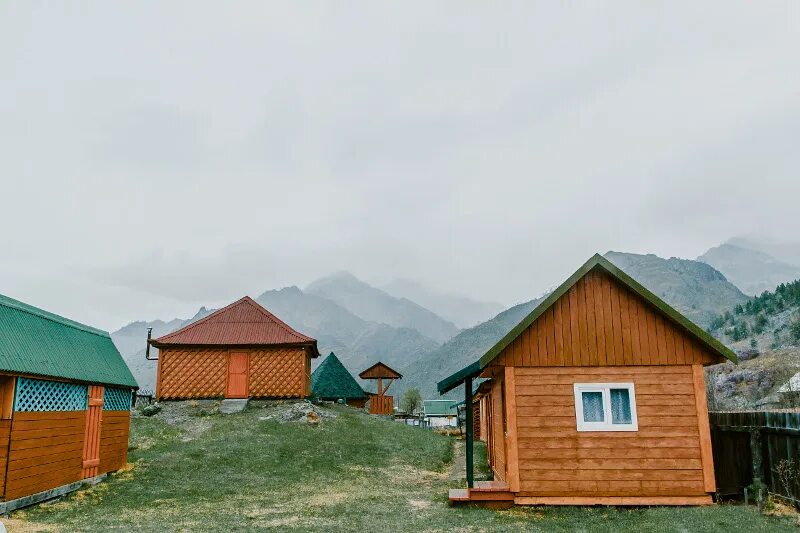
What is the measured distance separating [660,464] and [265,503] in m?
10.0

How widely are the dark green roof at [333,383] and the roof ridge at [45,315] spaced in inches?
1183

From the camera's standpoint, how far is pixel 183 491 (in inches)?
658

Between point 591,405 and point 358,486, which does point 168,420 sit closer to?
point 358,486

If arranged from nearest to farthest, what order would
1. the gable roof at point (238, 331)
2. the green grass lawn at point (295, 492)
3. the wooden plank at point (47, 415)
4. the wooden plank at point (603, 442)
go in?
the green grass lawn at point (295, 492)
the wooden plank at point (603, 442)
the wooden plank at point (47, 415)
the gable roof at point (238, 331)

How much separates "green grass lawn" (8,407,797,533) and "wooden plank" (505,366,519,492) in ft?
2.51

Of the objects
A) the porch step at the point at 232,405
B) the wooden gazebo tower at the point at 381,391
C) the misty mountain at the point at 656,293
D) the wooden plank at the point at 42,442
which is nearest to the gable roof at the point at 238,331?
the porch step at the point at 232,405

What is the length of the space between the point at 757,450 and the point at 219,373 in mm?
25333

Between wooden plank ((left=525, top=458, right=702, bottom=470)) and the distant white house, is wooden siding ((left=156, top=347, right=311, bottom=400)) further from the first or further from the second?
the distant white house

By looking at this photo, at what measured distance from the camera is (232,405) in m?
29.6

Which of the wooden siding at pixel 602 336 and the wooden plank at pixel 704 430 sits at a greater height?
the wooden siding at pixel 602 336

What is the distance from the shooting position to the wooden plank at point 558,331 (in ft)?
45.8

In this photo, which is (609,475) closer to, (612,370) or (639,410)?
(639,410)

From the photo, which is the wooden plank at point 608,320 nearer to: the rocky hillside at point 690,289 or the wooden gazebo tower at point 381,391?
the wooden gazebo tower at point 381,391

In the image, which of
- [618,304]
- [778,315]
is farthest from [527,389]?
[778,315]
